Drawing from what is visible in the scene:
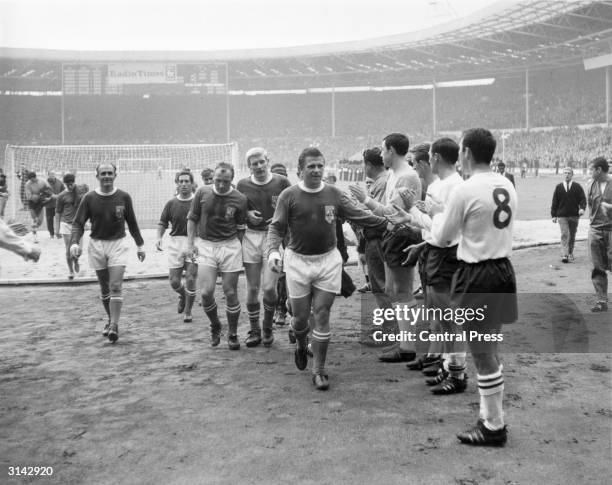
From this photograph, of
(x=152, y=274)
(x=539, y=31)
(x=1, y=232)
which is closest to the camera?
(x=1, y=232)

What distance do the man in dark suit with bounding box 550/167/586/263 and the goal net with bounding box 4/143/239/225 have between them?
9.54 m

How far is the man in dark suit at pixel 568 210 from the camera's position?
1148 centimetres

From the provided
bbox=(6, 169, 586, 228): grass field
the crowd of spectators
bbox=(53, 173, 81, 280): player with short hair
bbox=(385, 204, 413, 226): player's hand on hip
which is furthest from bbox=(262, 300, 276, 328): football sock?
the crowd of spectators

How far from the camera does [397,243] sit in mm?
5719

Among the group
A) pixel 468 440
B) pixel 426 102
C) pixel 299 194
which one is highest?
pixel 426 102

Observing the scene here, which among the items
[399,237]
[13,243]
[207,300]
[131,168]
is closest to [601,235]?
[399,237]

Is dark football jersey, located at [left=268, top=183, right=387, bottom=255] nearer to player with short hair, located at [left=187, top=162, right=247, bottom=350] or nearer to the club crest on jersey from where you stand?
the club crest on jersey

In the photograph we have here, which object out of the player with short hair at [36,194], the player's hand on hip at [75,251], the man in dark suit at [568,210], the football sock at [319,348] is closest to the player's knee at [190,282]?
the player's hand on hip at [75,251]

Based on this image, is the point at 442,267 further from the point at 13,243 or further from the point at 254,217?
the point at 13,243

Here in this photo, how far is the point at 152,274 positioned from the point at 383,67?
50289mm

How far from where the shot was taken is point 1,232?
4.50m

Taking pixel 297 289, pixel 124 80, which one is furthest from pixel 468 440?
pixel 124 80

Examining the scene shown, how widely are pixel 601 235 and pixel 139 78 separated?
168ft

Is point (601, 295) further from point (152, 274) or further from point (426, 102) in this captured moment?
point (426, 102)
